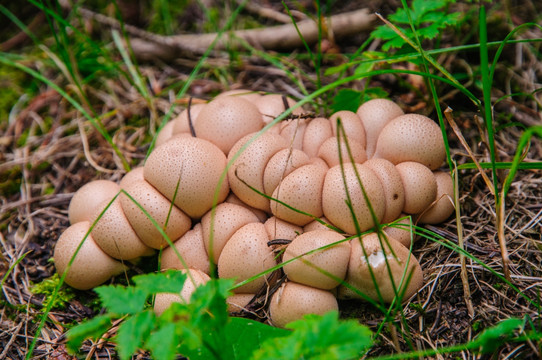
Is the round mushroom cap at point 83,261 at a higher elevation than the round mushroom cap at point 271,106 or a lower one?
lower

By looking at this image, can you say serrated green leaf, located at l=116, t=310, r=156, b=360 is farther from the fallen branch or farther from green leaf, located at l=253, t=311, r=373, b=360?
the fallen branch

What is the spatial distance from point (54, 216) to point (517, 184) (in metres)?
2.95

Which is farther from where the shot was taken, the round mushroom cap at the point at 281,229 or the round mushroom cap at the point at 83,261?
the round mushroom cap at the point at 83,261

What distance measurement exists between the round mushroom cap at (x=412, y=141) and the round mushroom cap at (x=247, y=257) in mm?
831

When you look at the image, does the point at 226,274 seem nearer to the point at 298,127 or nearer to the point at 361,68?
the point at 298,127

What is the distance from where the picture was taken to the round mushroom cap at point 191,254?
220 cm

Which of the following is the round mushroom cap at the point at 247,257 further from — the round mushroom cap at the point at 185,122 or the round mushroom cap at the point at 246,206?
the round mushroom cap at the point at 185,122

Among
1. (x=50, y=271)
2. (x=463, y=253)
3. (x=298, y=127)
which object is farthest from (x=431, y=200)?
(x=50, y=271)

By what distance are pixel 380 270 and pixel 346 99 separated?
1178 mm

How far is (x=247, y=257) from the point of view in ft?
6.57

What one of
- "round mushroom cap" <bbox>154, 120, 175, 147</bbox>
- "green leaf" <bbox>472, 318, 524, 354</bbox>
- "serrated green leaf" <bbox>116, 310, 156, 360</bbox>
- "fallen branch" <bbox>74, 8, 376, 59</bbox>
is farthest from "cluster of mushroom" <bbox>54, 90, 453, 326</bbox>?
"fallen branch" <bbox>74, 8, 376, 59</bbox>

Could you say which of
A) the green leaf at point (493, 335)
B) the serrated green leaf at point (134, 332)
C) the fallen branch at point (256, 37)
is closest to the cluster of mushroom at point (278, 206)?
the green leaf at point (493, 335)

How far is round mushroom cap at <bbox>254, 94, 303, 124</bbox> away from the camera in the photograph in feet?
8.40

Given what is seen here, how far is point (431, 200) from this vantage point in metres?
2.22
